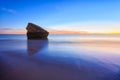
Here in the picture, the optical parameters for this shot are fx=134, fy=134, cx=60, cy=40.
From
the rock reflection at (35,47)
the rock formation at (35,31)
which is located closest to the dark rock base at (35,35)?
the rock formation at (35,31)

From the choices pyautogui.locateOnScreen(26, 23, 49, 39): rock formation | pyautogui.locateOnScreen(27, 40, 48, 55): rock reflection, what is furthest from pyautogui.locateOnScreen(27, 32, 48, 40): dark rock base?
pyautogui.locateOnScreen(27, 40, 48, 55): rock reflection

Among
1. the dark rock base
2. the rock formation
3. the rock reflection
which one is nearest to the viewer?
the rock reflection

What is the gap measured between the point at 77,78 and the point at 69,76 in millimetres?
455

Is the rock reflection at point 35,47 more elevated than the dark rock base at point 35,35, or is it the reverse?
the dark rock base at point 35,35

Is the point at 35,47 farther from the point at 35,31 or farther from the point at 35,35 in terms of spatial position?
the point at 35,35

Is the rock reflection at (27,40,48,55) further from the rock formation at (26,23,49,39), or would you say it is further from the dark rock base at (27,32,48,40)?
the dark rock base at (27,32,48,40)

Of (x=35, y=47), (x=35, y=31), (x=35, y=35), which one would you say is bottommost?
(x=35, y=47)

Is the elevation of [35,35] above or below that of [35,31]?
below

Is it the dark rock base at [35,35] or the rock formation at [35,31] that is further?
the dark rock base at [35,35]

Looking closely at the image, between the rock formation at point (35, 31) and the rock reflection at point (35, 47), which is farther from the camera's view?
the rock formation at point (35, 31)

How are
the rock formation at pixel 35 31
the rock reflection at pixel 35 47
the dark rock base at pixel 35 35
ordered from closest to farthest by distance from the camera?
the rock reflection at pixel 35 47, the rock formation at pixel 35 31, the dark rock base at pixel 35 35

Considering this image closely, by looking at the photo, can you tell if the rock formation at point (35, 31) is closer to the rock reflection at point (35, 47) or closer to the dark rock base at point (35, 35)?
the dark rock base at point (35, 35)

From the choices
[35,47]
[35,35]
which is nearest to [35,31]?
[35,35]

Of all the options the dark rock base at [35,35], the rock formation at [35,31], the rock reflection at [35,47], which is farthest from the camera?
the dark rock base at [35,35]
